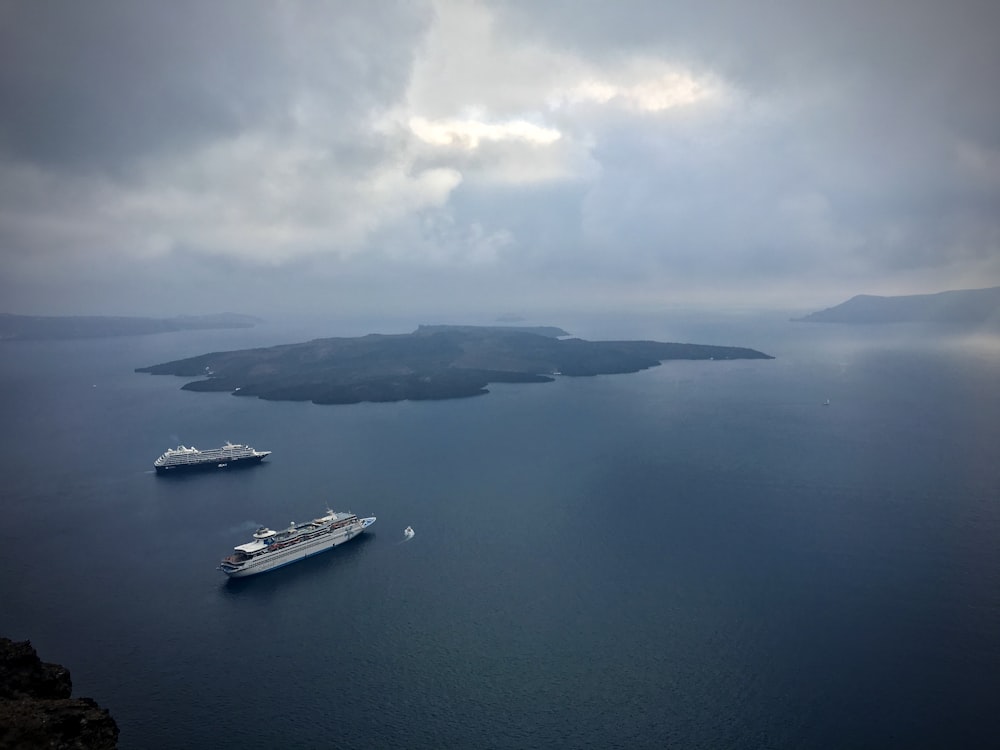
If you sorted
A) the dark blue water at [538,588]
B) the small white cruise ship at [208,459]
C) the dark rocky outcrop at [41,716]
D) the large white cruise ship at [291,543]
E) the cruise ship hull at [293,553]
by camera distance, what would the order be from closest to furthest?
1. the dark rocky outcrop at [41,716]
2. the dark blue water at [538,588]
3. the cruise ship hull at [293,553]
4. the large white cruise ship at [291,543]
5. the small white cruise ship at [208,459]

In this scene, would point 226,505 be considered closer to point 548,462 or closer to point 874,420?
point 548,462

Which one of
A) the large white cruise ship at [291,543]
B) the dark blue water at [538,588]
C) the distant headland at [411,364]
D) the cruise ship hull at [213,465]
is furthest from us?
the distant headland at [411,364]

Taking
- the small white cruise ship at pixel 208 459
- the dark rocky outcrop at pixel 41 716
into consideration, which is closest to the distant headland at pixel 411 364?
the small white cruise ship at pixel 208 459

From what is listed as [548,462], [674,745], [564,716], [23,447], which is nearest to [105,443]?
[23,447]

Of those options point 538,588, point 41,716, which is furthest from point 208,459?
point 41,716

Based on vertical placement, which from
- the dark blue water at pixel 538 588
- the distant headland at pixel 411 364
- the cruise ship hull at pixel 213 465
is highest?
the distant headland at pixel 411 364

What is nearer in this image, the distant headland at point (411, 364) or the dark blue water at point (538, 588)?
the dark blue water at point (538, 588)

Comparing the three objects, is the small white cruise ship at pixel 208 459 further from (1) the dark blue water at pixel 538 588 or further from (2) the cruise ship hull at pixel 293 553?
(2) the cruise ship hull at pixel 293 553
